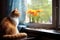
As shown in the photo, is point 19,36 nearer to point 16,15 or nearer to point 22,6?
point 16,15

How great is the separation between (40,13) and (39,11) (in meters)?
0.05

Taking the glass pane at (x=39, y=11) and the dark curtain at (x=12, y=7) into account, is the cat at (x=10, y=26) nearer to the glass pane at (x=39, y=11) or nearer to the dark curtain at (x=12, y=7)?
the dark curtain at (x=12, y=7)

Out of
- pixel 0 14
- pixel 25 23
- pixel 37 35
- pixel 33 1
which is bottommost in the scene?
pixel 37 35

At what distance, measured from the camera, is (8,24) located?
215cm

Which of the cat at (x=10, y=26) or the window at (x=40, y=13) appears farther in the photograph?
the window at (x=40, y=13)

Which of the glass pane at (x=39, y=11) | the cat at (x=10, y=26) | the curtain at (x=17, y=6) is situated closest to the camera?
the cat at (x=10, y=26)

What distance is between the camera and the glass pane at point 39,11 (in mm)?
2611

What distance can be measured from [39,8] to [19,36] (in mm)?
807

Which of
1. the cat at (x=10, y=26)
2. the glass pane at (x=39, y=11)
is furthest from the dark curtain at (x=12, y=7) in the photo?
the cat at (x=10, y=26)

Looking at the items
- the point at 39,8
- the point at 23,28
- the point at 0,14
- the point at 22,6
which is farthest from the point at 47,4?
the point at 0,14

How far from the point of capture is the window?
2.59 metres

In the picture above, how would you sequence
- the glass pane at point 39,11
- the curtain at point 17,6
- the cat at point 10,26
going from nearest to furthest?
the cat at point 10,26 < the curtain at point 17,6 < the glass pane at point 39,11

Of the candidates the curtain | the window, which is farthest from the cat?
the window

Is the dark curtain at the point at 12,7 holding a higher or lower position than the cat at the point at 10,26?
higher
